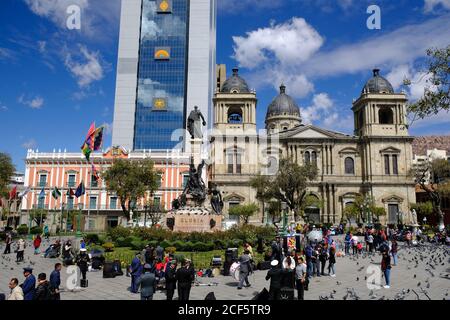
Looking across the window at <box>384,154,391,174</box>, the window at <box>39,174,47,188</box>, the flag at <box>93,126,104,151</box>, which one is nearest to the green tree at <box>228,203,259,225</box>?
the window at <box>384,154,391,174</box>

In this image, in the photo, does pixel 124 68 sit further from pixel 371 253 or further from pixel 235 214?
pixel 371 253

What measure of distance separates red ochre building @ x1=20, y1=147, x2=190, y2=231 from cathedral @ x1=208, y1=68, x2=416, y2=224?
6929 millimetres

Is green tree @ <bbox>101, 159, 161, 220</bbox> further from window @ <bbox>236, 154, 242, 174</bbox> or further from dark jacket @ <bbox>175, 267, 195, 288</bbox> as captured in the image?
dark jacket @ <bbox>175, 267, 195, 288</bbox>

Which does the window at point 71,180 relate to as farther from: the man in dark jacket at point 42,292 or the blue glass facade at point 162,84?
the man in dark jacket at point 42,292

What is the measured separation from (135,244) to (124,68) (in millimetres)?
73532

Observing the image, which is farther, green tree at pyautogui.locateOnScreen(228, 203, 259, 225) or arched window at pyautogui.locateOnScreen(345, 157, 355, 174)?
arched window at pyautogui.locateOnScreen(345, 157, 355, 174)

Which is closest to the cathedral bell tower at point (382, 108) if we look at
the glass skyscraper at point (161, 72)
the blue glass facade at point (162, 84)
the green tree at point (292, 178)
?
the green tree at point (292, 178)

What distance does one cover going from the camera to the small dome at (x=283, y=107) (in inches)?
2680

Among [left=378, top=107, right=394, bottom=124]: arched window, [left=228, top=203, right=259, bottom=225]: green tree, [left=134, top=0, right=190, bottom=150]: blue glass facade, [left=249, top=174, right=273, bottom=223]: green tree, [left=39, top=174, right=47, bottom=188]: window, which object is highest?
[left=134, top=0, right=190, bottom=150]: blue glass facade

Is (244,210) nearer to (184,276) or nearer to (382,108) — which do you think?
(382,108)

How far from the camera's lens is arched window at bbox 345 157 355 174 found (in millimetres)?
56062

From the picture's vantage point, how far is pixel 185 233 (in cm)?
2234

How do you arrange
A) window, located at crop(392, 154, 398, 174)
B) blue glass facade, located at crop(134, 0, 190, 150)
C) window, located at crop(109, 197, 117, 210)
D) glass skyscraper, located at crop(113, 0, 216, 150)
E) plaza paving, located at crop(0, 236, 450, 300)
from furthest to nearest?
1. glass skyscraper, located at crop(113, 0, 216, 150)
2. blue glass facade, located at crop(134, 0, 190, 150)
3. window, located at crop(392, 154, 398, 174)
4. window, located at crop(109, 197, 117, 210)
5. plaza paving, located at crop(0, 236, 450, 300)
